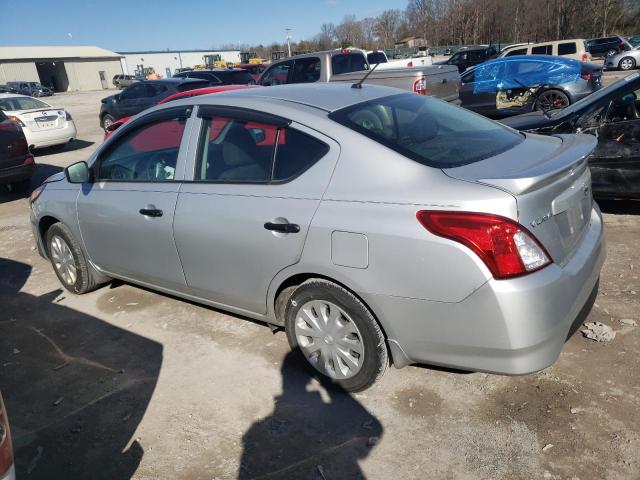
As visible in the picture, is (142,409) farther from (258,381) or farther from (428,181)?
(428,181)

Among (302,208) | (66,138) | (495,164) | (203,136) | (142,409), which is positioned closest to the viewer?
(495,164)

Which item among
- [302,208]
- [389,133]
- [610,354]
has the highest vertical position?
[389,133]

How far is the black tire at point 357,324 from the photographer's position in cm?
275

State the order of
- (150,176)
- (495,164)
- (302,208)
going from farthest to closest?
(150,176)
(302,208)
(495,164)

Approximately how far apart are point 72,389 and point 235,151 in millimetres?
1880

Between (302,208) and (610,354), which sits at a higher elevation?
→ (302,208)

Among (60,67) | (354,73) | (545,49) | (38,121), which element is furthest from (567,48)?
(60,67)

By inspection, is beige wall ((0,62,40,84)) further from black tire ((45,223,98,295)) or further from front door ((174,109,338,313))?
front door ((174,109,338,313))

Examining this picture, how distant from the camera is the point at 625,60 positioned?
85.6ft

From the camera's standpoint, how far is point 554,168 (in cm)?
252

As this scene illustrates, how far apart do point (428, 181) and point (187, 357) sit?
2.15 meters

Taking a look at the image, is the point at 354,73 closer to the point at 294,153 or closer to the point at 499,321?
the point at 294,153

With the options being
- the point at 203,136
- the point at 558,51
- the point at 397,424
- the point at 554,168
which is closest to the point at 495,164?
the point at 554,168

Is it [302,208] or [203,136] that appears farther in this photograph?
[203,136]
